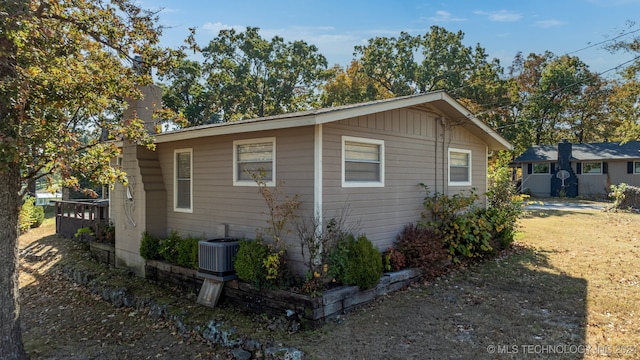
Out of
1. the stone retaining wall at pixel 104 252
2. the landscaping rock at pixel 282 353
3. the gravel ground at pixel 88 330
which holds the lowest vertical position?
the gravel ground at pixel 88 330

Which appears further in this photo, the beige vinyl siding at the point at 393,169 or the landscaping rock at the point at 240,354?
the beige vinyl siding at the point at 393,169

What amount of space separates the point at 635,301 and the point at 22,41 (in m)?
8.69

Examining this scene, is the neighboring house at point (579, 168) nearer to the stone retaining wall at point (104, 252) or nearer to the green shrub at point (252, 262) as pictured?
the green shrub at point (252, 262)

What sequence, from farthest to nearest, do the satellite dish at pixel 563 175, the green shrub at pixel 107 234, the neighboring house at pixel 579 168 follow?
the satellite dish at pixel 563 175, the neighboring house at pixel 579 168, the green shrub at pixel 107 234

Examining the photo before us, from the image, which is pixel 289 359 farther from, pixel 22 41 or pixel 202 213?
pixel 22 41

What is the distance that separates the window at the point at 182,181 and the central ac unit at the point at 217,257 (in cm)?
193

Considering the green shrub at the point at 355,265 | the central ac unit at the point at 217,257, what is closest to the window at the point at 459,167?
the green shrub at the point at 355,265

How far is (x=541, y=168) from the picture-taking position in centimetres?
2588

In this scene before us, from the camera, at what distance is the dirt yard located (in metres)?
4.39

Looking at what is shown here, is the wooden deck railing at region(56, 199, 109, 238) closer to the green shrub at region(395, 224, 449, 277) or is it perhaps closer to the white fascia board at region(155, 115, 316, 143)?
the white fascia board at region(155, 115, 316, 143)

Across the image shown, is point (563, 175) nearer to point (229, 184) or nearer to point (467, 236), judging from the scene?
point (467, 236)

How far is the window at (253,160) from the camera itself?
621 centimetres

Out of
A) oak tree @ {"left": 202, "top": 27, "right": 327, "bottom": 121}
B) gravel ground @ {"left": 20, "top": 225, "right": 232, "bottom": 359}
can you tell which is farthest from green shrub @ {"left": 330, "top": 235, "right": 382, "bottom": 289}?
oak tree @ {"left": 202, "top": 27, "right": 327, "bottom": 121}

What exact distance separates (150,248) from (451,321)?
588 centimetres
